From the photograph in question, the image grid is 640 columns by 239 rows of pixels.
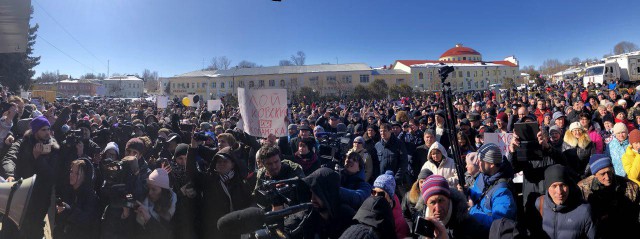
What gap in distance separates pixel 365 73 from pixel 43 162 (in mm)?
63712

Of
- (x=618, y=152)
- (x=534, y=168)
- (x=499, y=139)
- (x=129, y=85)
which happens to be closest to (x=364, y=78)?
(x=499, y=139)

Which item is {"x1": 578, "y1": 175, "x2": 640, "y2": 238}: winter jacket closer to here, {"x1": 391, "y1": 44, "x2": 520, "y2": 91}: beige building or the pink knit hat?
the pink knit hat

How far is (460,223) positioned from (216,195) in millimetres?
2096

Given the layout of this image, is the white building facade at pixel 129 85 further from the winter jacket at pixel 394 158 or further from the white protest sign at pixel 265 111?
the winter jacket at pixel 394 158

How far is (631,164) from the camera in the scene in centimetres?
415

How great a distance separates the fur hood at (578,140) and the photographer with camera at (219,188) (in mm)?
4575

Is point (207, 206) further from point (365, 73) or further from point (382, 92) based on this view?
point (365, 73)

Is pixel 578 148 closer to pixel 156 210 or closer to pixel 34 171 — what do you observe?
pixel 156 210

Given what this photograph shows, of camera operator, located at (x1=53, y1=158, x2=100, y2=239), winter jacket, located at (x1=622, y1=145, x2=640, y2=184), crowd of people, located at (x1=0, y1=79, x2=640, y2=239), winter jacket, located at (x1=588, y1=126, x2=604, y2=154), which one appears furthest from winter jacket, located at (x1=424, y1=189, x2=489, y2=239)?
winter jacket, located at (x1=588, y1=126, x2=604, y2=154)

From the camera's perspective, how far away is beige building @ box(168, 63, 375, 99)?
65.4 metres

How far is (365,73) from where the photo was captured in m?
66.5

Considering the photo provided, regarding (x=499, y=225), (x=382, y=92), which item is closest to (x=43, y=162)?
(x=499, y=225)

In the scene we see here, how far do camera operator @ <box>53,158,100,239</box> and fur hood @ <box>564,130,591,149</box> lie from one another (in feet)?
19.8

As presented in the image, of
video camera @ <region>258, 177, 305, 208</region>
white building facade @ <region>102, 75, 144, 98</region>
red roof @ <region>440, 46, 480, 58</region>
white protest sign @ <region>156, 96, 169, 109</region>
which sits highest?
red roof @ <region>440, 46, 480, 58</region>
